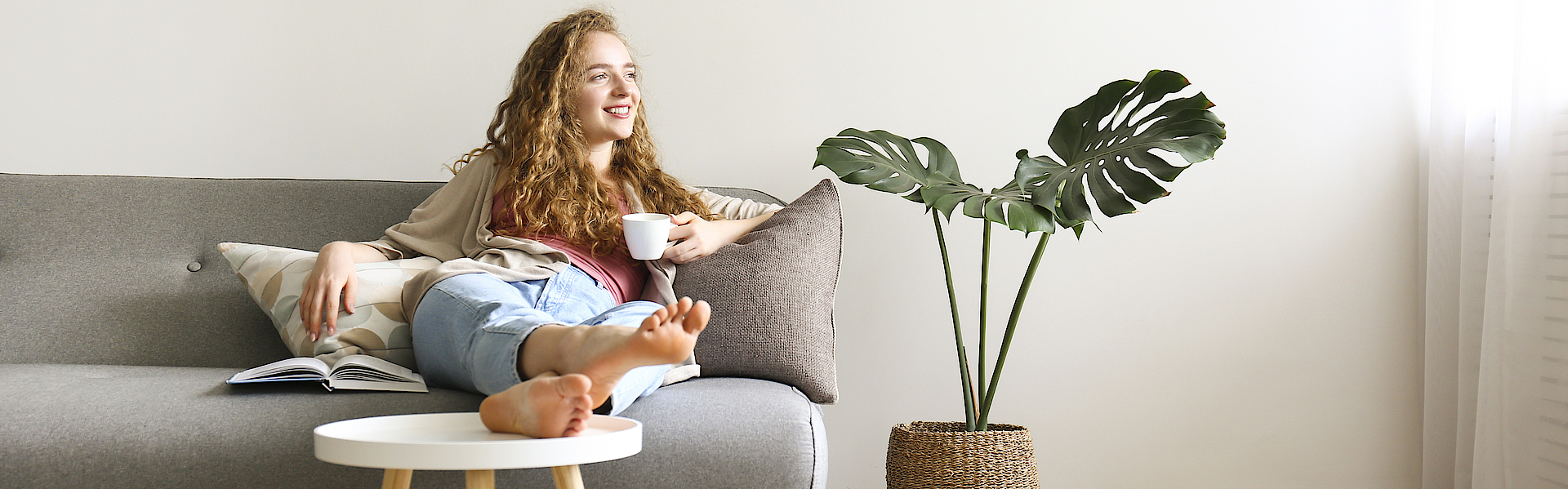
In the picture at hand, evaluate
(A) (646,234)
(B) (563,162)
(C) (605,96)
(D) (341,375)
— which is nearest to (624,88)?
(C) (605,96)

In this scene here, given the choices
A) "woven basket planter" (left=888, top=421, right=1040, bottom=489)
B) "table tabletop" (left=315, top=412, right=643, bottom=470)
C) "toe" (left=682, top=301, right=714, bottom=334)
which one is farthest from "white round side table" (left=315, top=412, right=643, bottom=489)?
"woven basket planter" (left=888, top=421, right=1040, bottom=489)

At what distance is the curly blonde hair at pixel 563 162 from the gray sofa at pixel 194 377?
0.17 m

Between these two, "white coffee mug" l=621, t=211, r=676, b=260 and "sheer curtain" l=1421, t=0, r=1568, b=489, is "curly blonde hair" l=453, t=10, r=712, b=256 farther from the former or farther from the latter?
"sheer curtain" l=1421, t=0, r=1568, b=489

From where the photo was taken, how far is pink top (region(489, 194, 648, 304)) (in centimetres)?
138

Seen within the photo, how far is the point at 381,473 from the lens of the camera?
3.24ft

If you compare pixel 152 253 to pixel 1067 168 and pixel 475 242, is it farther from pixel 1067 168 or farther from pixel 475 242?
pixel 1067 168

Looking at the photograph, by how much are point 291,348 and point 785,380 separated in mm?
743

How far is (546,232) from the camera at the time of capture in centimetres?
141

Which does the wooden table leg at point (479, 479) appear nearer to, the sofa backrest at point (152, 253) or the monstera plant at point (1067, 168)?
the monstera plant at point (1067, 168)

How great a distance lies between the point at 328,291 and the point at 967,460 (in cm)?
97

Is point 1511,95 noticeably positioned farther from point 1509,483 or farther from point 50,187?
point 50,187

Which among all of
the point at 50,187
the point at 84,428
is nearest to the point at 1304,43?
the point at 84,428

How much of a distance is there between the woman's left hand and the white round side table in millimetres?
555

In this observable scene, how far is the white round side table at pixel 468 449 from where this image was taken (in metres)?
0.71
